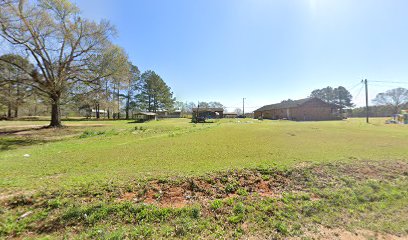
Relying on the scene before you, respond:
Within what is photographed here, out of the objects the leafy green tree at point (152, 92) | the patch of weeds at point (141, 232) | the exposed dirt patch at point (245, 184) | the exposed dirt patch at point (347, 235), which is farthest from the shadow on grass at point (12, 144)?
the leafy green tree at point (152, 92)

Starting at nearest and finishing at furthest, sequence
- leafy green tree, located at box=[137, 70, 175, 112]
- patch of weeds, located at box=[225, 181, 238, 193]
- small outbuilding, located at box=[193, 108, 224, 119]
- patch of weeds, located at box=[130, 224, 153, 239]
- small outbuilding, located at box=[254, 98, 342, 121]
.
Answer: patch of weeds, located at box=[130, 224, 153, 239] → patch of weeds, located at box=[225, 181, 238, 193] → small outbuilding, located at box=[254, 98, 342, 121] → leafy green tree, located at box=[137, 70, 175, 112] → small outbuilding, located at box=[193, 108, 224, 119]

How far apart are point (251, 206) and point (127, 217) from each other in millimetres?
2483

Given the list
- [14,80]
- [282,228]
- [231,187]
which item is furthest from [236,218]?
[14,80]

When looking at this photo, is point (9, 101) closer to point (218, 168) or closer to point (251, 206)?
point (218, 168)

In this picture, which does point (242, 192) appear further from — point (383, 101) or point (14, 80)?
point (383, 101)

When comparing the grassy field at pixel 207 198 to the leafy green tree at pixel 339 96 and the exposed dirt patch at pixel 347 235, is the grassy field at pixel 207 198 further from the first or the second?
the leafy green tree at pixel 339 96

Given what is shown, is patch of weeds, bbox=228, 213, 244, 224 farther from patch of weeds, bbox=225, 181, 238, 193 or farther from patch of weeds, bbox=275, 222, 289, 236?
patch of weeds, bbox=225, 181, 238, 193

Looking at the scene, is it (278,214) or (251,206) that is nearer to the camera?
(278,214)

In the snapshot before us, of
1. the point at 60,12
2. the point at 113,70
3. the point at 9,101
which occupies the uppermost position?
the point at 60,12

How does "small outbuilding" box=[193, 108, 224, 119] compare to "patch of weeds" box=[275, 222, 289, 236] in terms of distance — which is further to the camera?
"small outbuilding" box=[193, 108, 224, 119]

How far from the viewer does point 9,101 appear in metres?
18.6

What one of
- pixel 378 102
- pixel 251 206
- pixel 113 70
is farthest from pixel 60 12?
pixel 378 102

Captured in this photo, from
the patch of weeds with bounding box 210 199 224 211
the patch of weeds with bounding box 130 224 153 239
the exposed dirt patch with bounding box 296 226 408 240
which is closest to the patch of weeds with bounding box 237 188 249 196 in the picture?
the patch of weeds with bounding box 210 199 224 211

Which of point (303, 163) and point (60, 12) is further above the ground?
point (60, 12)
